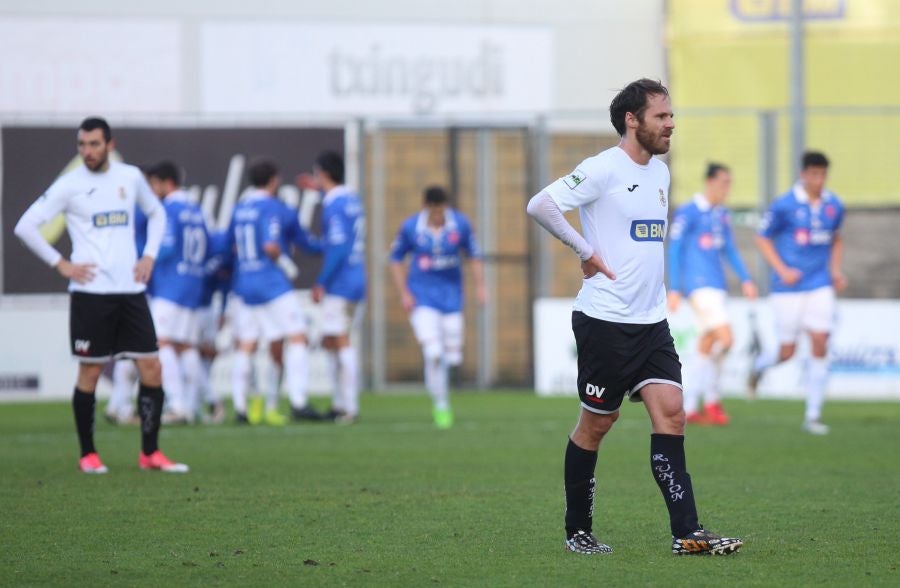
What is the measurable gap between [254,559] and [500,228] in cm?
1539

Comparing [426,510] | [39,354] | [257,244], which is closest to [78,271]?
[426,510]

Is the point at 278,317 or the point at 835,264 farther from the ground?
the point at 835,264

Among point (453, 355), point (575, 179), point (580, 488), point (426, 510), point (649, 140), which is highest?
point (649, 140)

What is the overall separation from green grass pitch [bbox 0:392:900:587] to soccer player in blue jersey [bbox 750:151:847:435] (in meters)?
0.87

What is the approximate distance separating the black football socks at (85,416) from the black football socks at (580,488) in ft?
15.0

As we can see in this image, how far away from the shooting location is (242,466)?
1141cm

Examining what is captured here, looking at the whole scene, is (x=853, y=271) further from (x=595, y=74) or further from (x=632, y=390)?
(x=632, y=390)

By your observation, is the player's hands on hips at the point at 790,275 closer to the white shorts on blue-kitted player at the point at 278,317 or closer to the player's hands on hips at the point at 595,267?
the white shorts on blue-kitted player at the point at 278,317

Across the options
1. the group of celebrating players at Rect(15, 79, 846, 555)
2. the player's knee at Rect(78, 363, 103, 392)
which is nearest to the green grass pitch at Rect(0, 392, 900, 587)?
the group of celebrating players at Rect(15, 79, 846, 555)

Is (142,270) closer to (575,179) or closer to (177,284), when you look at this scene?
(575,179)

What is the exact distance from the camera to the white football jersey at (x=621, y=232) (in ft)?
23.4

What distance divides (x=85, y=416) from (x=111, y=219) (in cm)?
135

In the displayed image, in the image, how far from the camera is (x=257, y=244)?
15719 mm

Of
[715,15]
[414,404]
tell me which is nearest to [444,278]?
[414,404]
